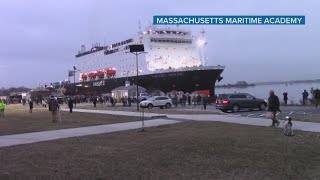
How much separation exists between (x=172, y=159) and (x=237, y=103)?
2608 cm

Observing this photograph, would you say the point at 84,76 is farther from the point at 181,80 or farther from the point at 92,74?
the point at 181,80

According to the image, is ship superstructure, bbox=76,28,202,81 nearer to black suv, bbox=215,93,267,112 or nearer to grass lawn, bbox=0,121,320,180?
black suv, bbox=215,93,267,112

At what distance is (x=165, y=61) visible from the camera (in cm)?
8344

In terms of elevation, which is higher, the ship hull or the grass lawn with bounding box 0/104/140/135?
the ship hull

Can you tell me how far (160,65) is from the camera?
270ft

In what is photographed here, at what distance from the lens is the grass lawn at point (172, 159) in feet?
30.3

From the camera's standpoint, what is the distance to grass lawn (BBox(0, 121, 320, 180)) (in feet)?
30.3

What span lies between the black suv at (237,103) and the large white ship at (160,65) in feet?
125

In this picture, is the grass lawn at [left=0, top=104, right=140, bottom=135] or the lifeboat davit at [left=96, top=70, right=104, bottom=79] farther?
the lifeboat davit at [left=96, top=70, right=104, bottom=79]

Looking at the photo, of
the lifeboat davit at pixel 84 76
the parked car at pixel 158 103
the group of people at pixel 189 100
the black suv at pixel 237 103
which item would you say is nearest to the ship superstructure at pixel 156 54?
the lifeboat davit at pixel 84 76

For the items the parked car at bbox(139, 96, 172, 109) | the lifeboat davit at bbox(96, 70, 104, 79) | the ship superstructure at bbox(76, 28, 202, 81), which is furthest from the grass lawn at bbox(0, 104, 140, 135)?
the lifeboat davit at bbox(96, 70, 104, 79)

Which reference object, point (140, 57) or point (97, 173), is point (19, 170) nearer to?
point (97, 173)

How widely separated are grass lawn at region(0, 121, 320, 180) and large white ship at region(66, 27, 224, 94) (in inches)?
2380

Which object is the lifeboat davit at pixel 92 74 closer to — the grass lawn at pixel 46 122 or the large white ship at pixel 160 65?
the large white ship at pixel 160 65
